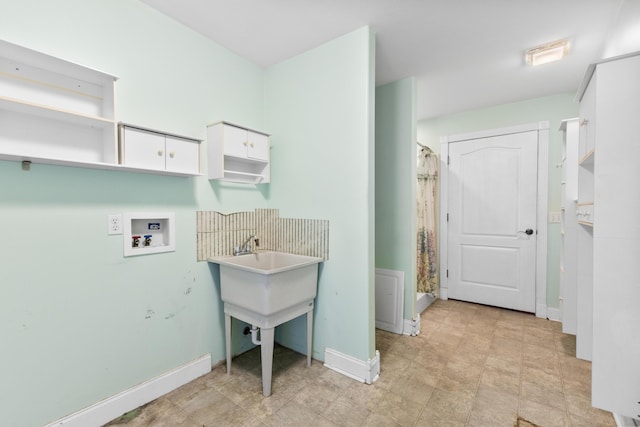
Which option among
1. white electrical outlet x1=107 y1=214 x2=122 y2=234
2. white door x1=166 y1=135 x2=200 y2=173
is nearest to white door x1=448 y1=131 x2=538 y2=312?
white door x1=166 y1=135 x2=200 y2=173

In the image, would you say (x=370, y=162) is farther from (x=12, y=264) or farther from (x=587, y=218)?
(x=12, y=264)

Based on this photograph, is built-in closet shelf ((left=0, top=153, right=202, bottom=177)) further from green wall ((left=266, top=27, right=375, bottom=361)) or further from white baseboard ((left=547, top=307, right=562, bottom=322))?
white baseboard ((left=547, top=307, right=562, bottom=322))

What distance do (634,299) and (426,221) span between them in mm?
2229

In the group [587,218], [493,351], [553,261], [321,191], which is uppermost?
[321,191]

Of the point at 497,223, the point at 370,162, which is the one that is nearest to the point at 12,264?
the point at 370,162

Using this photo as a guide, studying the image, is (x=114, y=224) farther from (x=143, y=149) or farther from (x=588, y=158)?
(x=588, y=158)

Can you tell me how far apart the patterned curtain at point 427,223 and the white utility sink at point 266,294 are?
1810mm

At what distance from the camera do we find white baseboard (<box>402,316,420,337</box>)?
8.82 feet

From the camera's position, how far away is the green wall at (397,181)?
2693 mm

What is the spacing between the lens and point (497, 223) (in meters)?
3.42

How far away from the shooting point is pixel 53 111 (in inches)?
50.7

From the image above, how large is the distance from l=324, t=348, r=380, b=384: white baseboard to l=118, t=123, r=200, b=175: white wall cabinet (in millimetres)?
1639

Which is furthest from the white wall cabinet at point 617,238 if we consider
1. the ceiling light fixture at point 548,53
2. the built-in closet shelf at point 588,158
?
the ceiling light fixture at point 548,53

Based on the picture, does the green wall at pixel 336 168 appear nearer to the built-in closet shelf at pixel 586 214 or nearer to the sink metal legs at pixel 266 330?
the sink metal legs at pixel 266 330
